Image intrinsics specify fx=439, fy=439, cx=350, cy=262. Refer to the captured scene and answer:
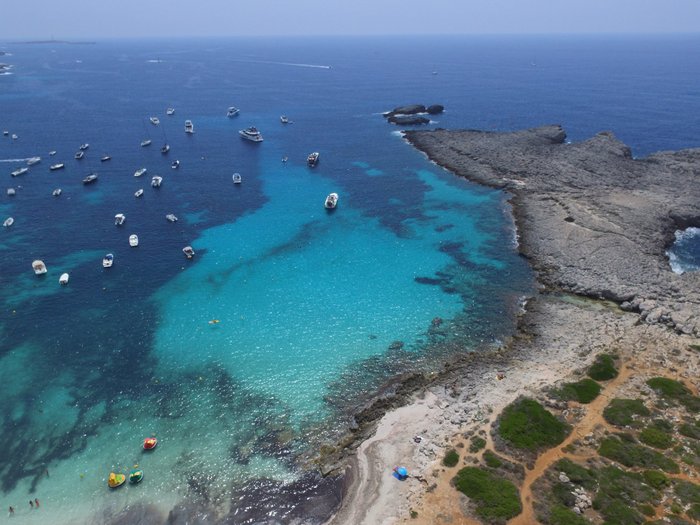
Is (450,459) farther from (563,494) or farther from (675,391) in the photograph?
(675,391)

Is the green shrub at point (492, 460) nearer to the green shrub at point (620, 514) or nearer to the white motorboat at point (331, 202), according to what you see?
the green shrub at point (620, 514)

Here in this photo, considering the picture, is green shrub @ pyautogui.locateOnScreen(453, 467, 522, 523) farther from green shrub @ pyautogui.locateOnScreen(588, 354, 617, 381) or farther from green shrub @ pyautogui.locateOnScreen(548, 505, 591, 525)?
green shrub @ pyautogui.locateOnScreen(588, 354, 617, 381)

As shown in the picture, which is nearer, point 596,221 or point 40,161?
point 596,221

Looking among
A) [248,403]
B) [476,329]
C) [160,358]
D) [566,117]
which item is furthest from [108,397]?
[566,117]

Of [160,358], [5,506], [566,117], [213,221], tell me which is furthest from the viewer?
[566,117]

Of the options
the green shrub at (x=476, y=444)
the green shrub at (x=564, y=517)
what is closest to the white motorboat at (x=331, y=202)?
the green shrub at (x=476, y=444)

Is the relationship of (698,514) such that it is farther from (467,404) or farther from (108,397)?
(108,397)
